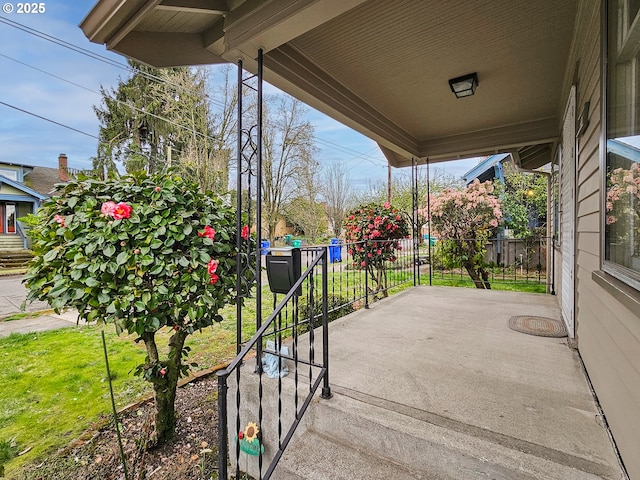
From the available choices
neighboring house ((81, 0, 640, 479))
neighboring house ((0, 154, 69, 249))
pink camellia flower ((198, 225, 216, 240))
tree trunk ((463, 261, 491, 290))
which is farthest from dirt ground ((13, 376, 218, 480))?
neighboring house ((0, 154, 69, 249))

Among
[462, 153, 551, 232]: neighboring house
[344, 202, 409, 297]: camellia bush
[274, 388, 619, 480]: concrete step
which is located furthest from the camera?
[462, 153, 551, 232]: neighboring house

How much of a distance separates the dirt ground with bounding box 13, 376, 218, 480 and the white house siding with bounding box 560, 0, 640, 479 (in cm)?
217

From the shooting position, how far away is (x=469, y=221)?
6562 millimetres

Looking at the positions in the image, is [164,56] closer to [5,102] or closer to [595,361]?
[595,361]

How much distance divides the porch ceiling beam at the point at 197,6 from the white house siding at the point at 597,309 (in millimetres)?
2175

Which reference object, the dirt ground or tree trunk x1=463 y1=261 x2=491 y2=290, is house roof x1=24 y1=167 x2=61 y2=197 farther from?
tree trunk x1=463 y1=261 x2=491 y2=290

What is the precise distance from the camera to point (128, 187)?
2035 mm

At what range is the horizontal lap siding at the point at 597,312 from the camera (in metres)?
1.17

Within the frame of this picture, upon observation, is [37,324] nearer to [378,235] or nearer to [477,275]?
[378,235]

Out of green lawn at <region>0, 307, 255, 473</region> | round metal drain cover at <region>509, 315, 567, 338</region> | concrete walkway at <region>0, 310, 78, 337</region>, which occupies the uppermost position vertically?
round metal drain cover at <region>509, 315, 567, 338</region>

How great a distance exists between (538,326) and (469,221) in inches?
146

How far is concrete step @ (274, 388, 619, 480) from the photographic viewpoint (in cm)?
130

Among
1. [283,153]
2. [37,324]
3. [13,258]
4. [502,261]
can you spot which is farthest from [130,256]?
[13,258]

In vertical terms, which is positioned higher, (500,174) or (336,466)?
(500,174)
